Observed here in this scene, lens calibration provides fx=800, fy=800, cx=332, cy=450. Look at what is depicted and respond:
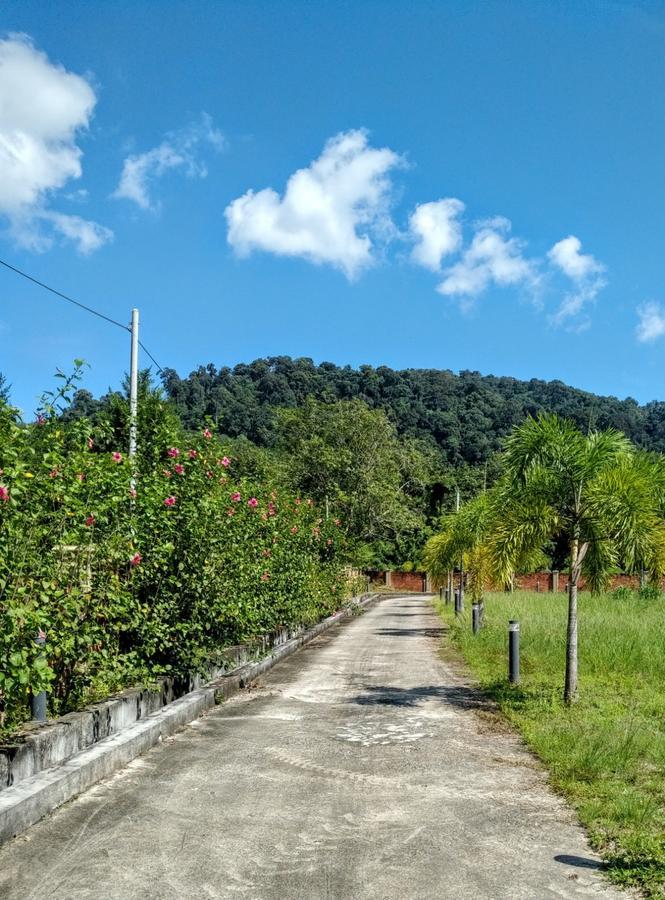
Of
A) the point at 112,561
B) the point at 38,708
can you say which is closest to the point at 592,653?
the point at 112,561

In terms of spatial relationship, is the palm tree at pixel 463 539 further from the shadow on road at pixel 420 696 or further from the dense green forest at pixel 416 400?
the dense green forest at pixel 416 400

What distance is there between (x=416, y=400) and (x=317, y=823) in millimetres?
97626

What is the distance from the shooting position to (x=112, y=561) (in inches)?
308

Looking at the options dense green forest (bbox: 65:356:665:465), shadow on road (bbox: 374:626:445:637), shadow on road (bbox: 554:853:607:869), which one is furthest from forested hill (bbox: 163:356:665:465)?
shadow on road (bbox: 554:853:607:869)

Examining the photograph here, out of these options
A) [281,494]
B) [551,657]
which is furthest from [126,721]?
[281,494]

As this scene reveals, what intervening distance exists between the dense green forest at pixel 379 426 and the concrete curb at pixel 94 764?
12.9 ft

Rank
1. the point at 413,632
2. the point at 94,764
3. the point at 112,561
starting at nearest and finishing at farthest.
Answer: the point at 94,764 → the point at 112,561 → the point at 413,632

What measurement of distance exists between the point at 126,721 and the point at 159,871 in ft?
10.7

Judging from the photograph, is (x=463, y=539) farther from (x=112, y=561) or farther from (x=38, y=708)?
(x=38, y=708)

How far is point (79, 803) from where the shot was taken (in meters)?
5.68

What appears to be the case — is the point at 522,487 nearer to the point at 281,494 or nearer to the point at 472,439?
the point at 281,494

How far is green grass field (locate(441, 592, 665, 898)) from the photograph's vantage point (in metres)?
5.04

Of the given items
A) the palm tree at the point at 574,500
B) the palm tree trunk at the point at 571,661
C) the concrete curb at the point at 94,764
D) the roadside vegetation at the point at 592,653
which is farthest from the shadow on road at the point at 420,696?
the concrete curb at the point at 94,764

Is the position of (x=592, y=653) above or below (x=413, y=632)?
above
